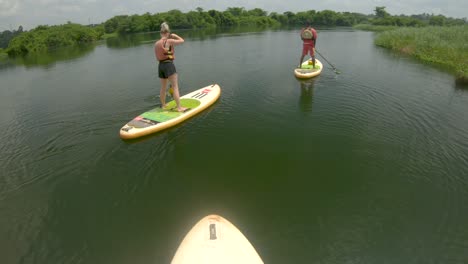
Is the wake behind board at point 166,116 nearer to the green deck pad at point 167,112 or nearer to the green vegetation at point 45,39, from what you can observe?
the green deck pad at point 167,112

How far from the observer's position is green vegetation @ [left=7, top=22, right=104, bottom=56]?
3162cm

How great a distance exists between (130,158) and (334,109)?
282 inches

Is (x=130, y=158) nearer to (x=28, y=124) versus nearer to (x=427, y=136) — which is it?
(x=28, y=124)

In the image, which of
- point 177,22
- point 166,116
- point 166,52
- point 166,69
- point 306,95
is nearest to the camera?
point 166,52

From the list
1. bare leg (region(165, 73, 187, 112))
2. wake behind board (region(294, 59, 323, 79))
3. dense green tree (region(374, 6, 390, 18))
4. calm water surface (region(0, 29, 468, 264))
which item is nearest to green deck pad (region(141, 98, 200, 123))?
bare leg (region(165, 73, 187, 112))

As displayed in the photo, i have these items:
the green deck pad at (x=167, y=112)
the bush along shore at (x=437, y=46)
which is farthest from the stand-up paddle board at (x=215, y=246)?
the bush along shore at (x=437, y=46)

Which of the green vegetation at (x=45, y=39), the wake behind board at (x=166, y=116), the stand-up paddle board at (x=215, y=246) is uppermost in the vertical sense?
the green vegetation at (x=45, y=39)

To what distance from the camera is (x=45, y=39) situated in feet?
118

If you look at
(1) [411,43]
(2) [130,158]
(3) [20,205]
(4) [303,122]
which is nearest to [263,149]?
(4) [303,122]

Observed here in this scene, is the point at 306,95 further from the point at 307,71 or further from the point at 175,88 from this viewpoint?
the point at 175,88

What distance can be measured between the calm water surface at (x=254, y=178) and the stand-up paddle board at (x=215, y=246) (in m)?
0.35

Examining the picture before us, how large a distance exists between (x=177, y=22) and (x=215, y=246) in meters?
72.3

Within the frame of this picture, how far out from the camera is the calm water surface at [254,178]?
13.8ft

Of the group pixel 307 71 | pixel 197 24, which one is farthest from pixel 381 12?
pixel 307 71
